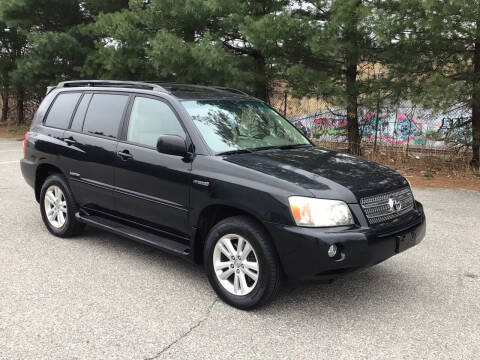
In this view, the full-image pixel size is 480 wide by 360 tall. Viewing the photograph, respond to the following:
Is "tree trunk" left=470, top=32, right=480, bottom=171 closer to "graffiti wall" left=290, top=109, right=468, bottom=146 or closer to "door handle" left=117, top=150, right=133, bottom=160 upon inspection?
"graffiti wall" left=290, top=109, right=468, bottom=146

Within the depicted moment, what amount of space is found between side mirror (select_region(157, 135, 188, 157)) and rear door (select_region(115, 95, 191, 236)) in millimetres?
131

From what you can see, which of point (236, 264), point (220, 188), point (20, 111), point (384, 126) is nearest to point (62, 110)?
point (220, 188)

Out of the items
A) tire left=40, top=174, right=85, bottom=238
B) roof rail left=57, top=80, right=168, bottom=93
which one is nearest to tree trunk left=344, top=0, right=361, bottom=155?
roof rail left=57, top=80, right=168, bottom=93

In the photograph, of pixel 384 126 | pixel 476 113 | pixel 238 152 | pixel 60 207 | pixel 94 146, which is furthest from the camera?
pixel 384 126

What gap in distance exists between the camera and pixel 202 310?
3867 mm

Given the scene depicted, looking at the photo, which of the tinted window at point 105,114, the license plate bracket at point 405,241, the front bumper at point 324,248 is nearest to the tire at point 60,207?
the tinted window at point 105,114

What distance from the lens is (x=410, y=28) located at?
996 cm

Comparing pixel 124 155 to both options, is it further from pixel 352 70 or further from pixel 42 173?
pixel 352 70

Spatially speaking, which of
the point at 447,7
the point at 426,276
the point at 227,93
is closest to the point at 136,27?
the point at 447,7

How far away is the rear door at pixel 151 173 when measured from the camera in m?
4.31

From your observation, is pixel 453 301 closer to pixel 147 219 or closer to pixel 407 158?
pixel 147 219

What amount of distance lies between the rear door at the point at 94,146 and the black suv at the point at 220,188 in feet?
0.05

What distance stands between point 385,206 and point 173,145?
6.00 ft

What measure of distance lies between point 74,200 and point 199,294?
7.03ft
